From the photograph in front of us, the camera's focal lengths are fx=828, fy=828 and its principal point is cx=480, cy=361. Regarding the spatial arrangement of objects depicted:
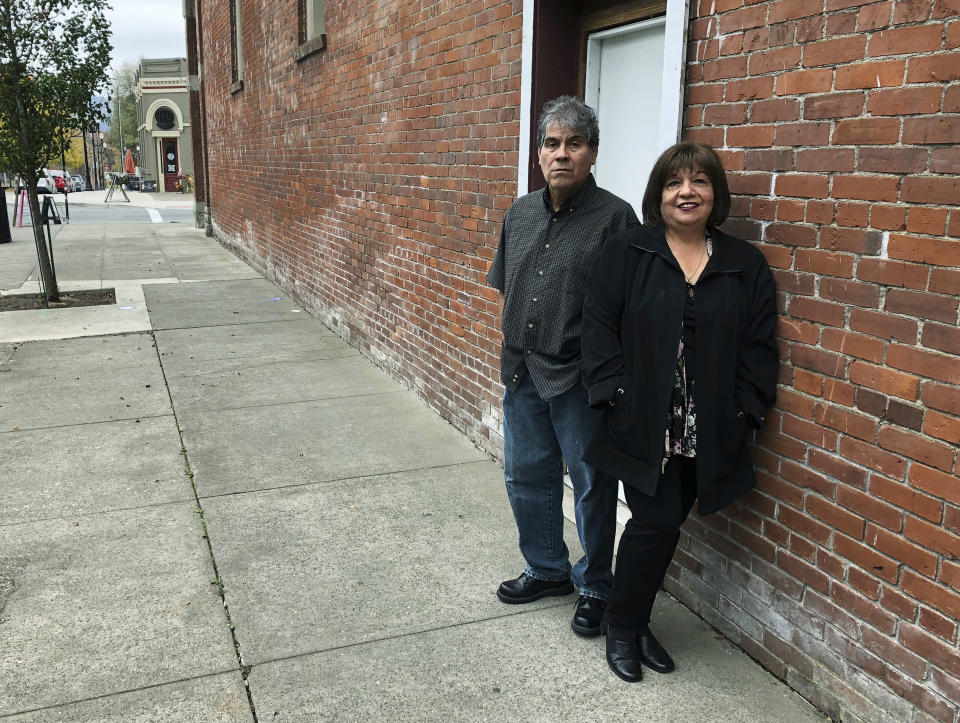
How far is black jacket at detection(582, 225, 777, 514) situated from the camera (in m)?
2.66

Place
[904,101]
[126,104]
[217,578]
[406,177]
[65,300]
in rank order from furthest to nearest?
[126,104]
[65,300]
[406,177]
[217,578]
[904,101]

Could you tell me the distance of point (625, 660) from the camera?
2.92 m

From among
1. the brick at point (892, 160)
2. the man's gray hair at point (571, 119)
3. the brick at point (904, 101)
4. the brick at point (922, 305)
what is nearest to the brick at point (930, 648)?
A: the brick at point (922, 305)

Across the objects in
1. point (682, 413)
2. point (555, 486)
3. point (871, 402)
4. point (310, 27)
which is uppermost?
point (310, 27)

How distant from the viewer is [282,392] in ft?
21.2

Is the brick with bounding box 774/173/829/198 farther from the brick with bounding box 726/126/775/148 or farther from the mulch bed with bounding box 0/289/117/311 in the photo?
the mulch bed with bounding box 0/289/117/311

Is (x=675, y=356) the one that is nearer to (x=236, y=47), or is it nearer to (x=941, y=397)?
A: (x=941, y=397)

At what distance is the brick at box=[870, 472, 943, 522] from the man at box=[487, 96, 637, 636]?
37.3 inches

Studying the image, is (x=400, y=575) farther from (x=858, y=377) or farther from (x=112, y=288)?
(x=112, y=288)

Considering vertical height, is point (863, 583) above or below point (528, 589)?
above

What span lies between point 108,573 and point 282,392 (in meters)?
2.91

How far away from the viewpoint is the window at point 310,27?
8391 millimetres

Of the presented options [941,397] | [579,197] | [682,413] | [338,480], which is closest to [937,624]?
[941,397]

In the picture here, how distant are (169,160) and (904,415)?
5619 cm
